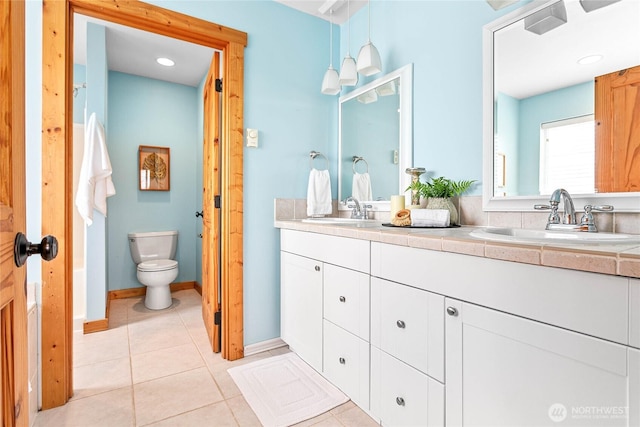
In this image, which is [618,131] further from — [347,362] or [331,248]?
[347,362]

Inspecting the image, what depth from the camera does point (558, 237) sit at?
1146 mm

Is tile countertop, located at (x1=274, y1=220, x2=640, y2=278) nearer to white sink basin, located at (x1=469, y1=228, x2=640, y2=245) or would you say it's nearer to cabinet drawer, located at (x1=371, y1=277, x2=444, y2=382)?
white sink basin, located at (x1=469, y1=228, x2=640, y2=245)

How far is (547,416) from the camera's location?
32.9 inches

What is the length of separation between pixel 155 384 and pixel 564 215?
2.10 meters

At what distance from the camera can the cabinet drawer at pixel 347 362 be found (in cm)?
145

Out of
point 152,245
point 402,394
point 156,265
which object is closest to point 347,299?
point 402,394

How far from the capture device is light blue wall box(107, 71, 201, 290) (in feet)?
11.1

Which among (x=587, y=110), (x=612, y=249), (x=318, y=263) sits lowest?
(x=318, y=263)

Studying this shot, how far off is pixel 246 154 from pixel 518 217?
155 centimetres

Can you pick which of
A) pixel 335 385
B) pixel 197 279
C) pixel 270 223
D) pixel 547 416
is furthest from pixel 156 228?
pixel 547 416

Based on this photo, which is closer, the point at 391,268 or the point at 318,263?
the point at 391,268

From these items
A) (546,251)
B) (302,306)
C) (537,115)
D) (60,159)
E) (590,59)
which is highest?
(590,59)

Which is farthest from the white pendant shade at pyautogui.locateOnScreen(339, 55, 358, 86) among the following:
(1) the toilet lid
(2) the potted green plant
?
(1) the toilet lid

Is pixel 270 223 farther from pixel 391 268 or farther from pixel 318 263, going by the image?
pixel 391 268
